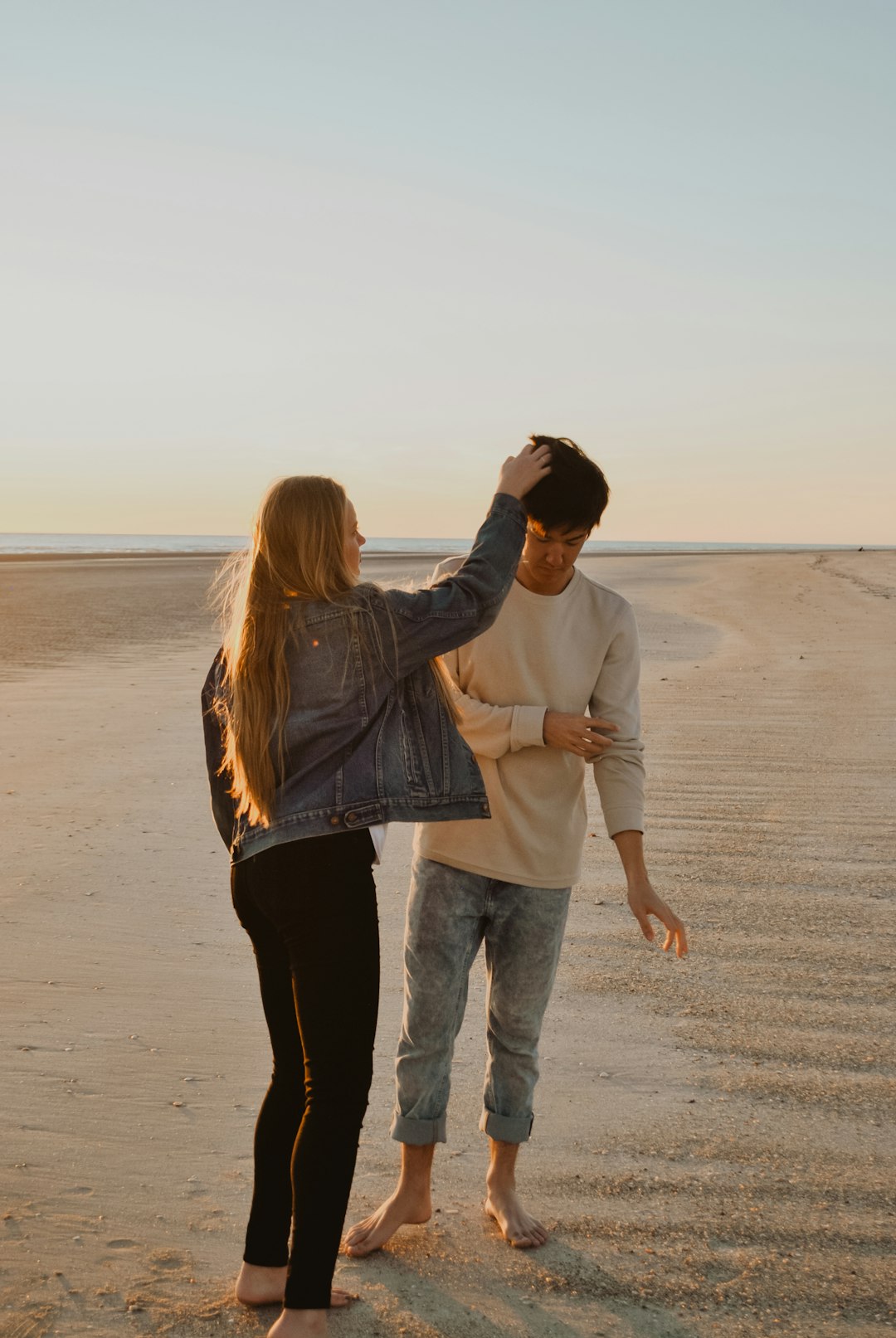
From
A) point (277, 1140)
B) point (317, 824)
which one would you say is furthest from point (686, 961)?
point (317, 824)

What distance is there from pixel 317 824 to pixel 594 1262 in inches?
52.2

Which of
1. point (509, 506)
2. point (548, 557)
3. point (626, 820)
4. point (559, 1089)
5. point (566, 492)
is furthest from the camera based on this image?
point (559, 1089)

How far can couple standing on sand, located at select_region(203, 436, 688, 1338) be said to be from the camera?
2.33 meters

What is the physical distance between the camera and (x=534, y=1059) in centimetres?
295

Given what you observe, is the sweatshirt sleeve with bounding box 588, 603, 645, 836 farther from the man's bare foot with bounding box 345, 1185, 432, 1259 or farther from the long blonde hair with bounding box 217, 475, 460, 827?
the man's bare foot with bounding box 345, 1185, 432, 1259

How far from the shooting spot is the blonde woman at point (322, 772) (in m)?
2.32

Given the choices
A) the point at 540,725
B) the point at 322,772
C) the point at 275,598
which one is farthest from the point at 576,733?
the point at 275,598

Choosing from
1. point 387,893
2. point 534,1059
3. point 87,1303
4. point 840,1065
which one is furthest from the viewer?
point 387,893

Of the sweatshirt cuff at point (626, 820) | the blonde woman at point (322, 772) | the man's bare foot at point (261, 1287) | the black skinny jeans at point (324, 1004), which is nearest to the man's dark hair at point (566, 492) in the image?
the blonde woman at point (322, 772)

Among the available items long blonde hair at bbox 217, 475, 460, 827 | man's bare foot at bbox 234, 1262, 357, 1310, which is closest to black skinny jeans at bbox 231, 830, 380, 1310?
long blonde hair at bbox 217, 475, 460, 827

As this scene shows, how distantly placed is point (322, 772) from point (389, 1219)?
4.08 ft

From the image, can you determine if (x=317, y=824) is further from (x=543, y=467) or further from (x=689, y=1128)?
(x=689, y=1128)

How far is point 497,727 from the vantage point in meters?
2.80

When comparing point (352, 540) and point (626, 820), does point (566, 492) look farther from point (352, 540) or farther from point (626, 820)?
point (626, 820)
